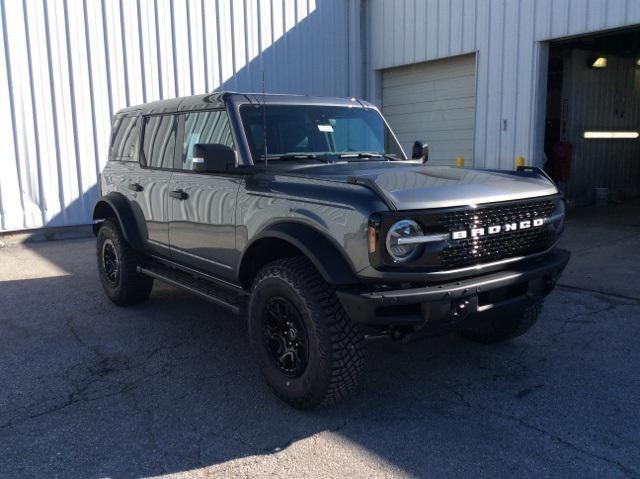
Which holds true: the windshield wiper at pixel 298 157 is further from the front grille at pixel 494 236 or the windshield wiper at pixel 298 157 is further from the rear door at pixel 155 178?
the front grille at pixel 494 236

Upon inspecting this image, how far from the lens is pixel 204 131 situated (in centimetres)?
460

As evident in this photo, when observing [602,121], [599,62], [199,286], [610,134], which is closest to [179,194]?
[199,286]

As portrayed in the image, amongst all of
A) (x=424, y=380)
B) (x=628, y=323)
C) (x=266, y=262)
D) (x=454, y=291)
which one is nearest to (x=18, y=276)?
(x=266, y=262)

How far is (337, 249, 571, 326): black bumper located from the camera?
119 inches

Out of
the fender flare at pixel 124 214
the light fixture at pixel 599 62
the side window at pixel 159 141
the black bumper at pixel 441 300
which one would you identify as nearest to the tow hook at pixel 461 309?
the black bumper at pixel 441 300

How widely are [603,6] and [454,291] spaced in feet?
24.8

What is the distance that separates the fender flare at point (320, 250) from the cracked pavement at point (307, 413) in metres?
0.49

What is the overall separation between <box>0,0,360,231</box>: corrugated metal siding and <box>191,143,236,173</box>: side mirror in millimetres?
6900

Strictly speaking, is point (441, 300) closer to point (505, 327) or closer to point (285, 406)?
point (285, 406)

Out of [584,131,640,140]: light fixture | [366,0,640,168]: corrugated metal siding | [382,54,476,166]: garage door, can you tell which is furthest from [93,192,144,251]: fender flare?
[584,131,640,140]: light fixture

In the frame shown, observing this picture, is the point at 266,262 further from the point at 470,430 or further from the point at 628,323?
the point at 628,323

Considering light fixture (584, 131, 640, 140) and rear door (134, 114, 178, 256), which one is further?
light fixture (584, 131, 640, 140)

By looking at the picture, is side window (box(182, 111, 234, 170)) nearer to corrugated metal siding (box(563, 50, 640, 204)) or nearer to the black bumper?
the black bumper

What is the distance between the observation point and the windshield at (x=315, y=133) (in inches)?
169
